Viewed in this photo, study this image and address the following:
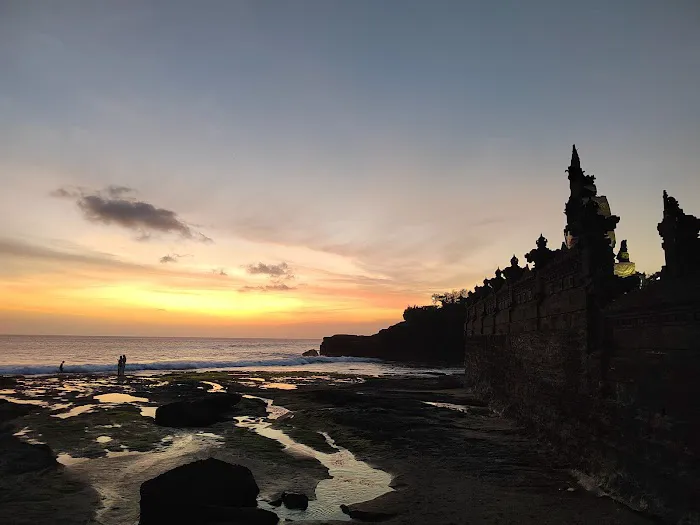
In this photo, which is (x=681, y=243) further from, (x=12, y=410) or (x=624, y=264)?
(x=12, y=410)

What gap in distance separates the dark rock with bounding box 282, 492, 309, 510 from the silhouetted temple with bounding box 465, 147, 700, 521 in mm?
6032

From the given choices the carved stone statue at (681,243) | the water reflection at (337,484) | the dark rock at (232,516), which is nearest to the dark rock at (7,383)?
the water reflection at (337,484)

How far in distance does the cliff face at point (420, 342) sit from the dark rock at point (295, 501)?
238ft

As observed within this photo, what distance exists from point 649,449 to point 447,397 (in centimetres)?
1858

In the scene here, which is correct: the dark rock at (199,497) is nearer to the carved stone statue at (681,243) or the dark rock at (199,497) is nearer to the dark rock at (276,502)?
the dark rock at (276,502)

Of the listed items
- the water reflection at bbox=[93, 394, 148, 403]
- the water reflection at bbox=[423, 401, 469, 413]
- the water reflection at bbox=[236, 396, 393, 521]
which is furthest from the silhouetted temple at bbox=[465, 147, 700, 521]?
the water reflection at bbox=[93, 394, 148, 403]

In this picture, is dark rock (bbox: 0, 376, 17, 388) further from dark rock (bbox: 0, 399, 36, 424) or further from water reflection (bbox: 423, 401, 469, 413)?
water reflection (bbox: 423, 401, 469, 413)

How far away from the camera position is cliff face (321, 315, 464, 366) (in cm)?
8350

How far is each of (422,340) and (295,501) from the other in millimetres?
80095

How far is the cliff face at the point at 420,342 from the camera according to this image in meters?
83.5

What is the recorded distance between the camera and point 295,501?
924cm

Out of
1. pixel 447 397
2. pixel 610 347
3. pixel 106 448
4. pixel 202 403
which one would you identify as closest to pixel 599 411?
pixel 610 347

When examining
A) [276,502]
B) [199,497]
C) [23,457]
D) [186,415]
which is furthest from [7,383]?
[199,497]

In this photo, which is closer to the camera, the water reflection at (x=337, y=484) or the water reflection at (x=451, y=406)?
the water reflection at (x=337, y=484)
